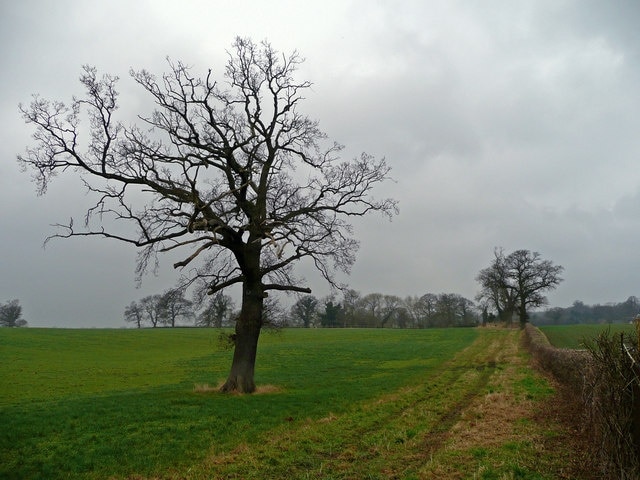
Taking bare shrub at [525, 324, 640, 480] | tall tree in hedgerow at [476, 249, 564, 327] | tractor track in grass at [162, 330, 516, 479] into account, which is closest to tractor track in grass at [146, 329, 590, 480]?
tractor track in grass at [162, 330, 516, 479]

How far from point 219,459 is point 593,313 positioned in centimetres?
9949

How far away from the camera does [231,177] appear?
18.7 m

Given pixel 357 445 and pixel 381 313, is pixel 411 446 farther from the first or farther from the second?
pixel 381 313

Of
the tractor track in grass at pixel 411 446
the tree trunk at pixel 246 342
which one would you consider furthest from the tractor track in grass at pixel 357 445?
the tree trunk at pixel 246 342

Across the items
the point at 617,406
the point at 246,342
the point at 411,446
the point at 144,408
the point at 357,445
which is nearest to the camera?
the point at 617,406

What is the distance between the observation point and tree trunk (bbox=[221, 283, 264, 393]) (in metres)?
18.0

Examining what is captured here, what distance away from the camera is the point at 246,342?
60.6 ft

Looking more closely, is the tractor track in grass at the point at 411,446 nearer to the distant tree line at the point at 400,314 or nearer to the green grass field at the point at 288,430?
the green grass field at the point at 288,430

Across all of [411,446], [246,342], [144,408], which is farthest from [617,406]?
[246,342]

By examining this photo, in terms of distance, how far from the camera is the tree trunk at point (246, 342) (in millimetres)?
18031

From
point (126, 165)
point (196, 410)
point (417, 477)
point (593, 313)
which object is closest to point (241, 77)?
point (126, 165)

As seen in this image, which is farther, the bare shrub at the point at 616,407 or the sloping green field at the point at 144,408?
the sloping green field at the point at 144,408

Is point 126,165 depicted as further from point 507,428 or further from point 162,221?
point 507,428

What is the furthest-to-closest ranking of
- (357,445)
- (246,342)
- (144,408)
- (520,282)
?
(520,282)
(246,342)
(144,408)
(357,445)
